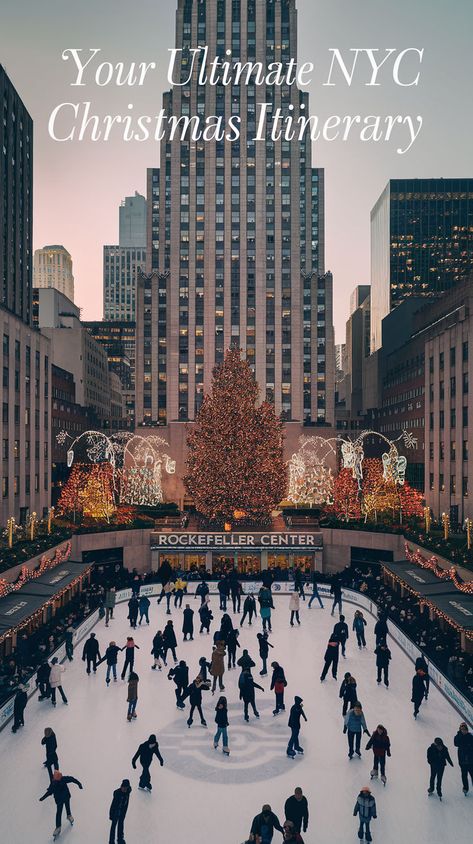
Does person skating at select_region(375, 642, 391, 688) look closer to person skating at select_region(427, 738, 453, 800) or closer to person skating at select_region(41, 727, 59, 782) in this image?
person skating at select_region(427, 738, 453, 800)

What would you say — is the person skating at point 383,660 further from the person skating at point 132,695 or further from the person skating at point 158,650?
the person skating at point 132,695

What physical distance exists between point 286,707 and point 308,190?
108196 mm

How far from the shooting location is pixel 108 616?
27.8 m

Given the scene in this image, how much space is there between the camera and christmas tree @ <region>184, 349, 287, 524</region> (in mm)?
43250

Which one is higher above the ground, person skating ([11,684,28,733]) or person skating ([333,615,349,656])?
person skating ([333,615,349,656])

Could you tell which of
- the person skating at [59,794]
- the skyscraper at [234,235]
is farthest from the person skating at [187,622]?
the skyscraper at [234,235]

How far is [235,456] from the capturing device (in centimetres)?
4331

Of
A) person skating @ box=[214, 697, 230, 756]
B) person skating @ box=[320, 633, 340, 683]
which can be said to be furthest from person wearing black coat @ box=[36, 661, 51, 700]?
person skating @ box=[320, 633, 340, 683]

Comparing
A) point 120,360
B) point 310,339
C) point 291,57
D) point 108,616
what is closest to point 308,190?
point 291,57

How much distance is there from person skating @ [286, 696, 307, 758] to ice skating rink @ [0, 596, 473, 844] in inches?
11.8

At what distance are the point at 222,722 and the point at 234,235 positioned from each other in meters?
70.7

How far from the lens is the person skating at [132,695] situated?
17094 mm

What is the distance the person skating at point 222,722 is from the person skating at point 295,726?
1.64 meters

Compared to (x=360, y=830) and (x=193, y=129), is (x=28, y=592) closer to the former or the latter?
(x=360, y=830)
